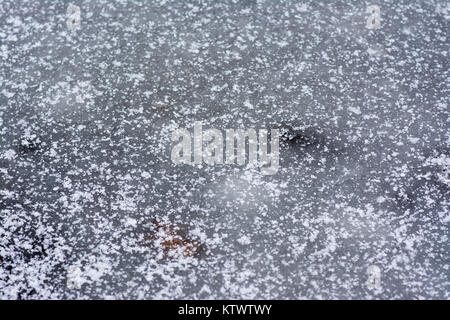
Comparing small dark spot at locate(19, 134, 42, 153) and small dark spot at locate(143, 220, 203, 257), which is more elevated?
small dark spot at locate(19, 134, 42, 153)

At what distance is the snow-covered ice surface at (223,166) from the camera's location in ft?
3.65

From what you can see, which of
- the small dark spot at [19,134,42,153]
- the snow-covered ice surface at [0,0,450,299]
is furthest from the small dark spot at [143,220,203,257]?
the small dark spot at [19,134,42,153]

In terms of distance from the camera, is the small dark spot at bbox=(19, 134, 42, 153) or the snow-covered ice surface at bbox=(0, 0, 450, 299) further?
the small dark spot at bbox=(19, 134, 42, 153)

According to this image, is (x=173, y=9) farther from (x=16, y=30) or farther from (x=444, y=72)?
(x=444, y=72)

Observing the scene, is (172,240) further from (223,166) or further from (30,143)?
(30,143)

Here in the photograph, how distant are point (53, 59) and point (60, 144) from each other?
0.34 meters

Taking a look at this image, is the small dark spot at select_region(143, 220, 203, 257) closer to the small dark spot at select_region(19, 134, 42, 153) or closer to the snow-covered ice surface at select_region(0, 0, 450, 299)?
the snow-covered ice surface at select_region(0, 0, 450, 299)

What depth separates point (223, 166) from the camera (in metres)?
1.27

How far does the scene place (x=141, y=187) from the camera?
4.04 feet

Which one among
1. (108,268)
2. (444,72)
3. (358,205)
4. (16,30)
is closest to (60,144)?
(108,268)

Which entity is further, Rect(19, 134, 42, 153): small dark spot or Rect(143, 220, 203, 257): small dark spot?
Rect(19, 134, 42, 153): small dark spot

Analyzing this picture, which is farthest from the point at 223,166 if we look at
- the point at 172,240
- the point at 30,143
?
the point at 30,143

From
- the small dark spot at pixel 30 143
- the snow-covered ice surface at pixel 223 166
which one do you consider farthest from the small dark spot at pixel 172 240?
the small dark spot at pixel 30 143

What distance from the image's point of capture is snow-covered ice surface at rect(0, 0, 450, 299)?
1113 mm
